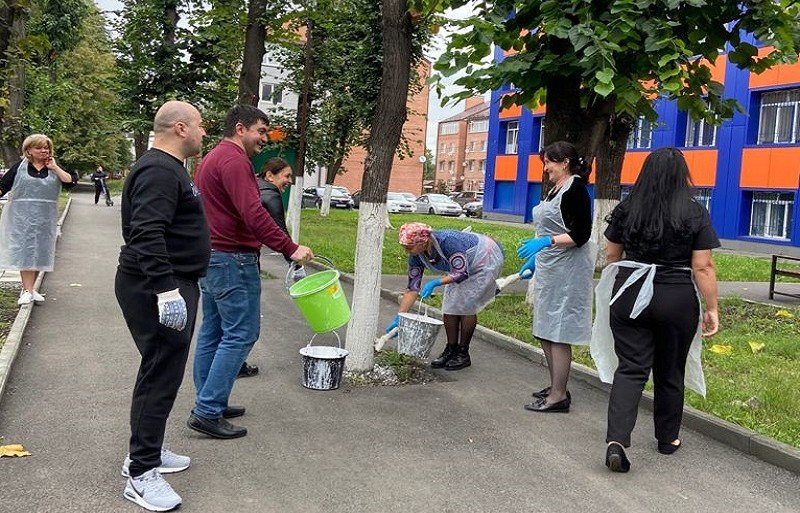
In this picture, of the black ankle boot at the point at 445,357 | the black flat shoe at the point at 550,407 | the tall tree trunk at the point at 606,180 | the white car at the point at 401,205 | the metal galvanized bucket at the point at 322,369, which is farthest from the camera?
the white car at the point at 401,205

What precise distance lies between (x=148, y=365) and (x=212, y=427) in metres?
1.10

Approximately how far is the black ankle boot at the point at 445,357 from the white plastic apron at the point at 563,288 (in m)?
1.45

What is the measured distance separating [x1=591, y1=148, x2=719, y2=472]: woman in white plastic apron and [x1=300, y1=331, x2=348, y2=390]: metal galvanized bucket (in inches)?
86.2

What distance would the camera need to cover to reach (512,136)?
1657 inches

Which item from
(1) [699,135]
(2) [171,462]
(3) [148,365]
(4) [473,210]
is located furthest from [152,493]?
(4) [473,210]

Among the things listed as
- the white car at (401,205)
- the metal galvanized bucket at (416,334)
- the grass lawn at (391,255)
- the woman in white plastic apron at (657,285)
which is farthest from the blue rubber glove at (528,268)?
the white car at (401,205)

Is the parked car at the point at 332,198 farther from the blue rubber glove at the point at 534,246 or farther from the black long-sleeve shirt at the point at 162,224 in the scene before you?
the black long-sleeve shirt at the point at 162,224

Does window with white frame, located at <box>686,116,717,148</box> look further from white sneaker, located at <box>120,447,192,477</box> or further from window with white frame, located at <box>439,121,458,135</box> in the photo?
window with white frame, located at <box>439,121,458,135</box>

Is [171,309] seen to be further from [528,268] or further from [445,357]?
[445,357]

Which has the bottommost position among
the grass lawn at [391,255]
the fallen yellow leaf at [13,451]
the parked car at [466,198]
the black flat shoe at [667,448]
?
the fallen yellow leaf at [13,451]

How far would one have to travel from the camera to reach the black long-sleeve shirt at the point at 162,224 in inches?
140

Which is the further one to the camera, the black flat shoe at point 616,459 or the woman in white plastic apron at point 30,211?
the woman in white plastic apron at point 30,211

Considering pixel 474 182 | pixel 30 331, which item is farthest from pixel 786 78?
pixel 474 182

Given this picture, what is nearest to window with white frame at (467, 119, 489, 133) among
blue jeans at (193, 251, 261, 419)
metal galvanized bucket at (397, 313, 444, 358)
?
metal galvanized bucket at (397, 313, 444, 358)
